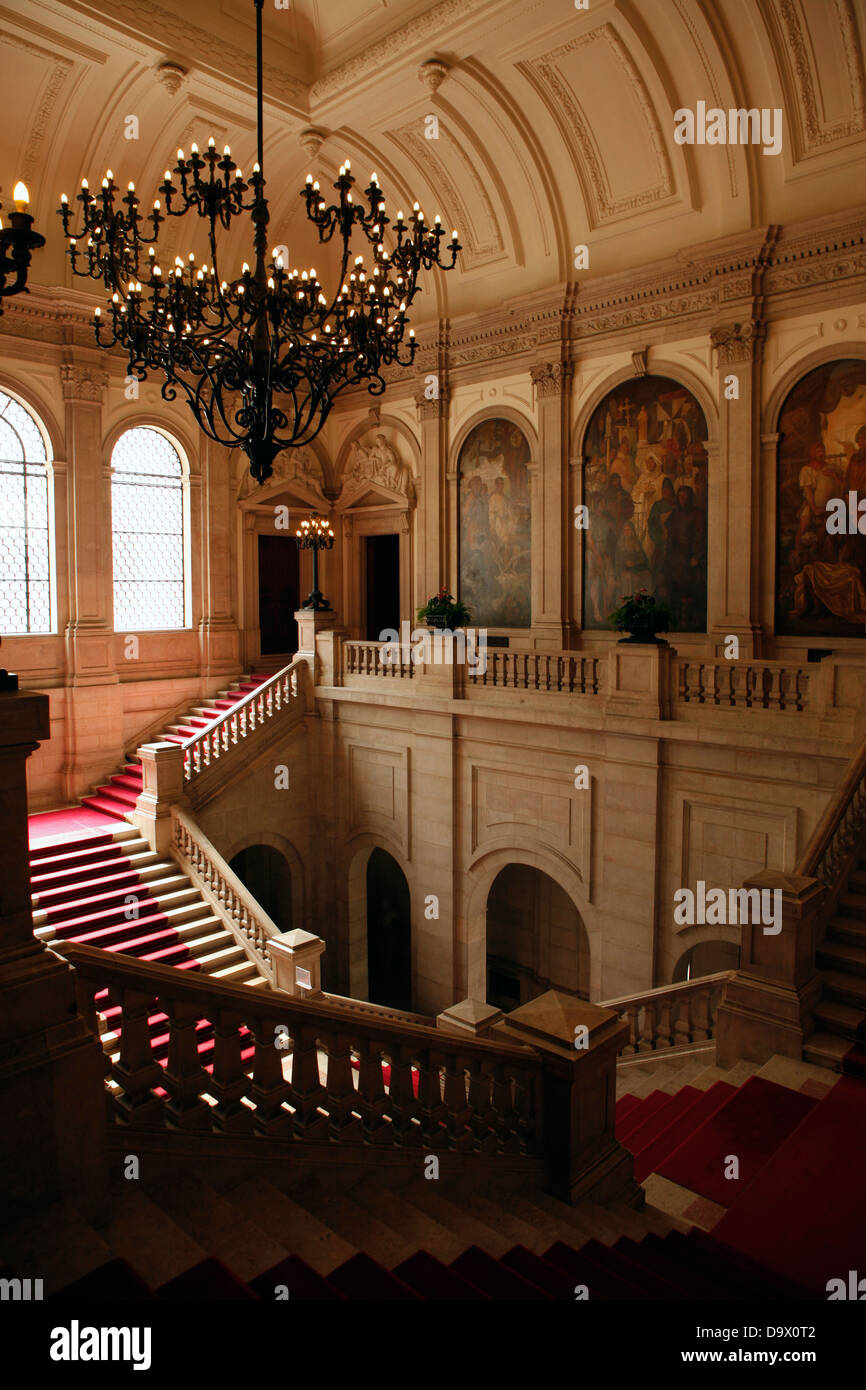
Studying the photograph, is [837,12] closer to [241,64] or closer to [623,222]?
[623,222]

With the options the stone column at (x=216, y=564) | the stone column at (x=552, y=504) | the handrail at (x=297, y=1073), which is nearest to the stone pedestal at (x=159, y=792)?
the stone column at (x=216, y=564)

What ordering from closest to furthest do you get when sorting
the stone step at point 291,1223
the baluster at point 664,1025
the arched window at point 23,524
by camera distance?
the stone step at point 291,1223
the baluster at point 664,1025
the arched window at point 23,524

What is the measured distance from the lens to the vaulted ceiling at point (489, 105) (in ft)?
38.0

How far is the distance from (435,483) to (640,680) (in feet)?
23.6

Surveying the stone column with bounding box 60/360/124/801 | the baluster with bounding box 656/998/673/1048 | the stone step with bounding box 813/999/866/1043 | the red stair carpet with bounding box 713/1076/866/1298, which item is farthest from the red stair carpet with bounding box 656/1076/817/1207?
the stone column with bounding box 60/360/124/801

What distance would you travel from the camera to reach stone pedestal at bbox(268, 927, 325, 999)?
36.5ft

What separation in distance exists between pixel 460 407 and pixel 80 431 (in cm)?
663

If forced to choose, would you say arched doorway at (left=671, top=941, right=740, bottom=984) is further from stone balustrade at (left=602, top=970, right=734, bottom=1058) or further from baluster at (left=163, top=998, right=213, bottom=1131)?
baluster at (left=163, top=998, right=213, bottom=1131)

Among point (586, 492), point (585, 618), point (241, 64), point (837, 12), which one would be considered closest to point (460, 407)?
point (586, 492)

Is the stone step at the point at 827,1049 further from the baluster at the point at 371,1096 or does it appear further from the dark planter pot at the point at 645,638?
the dark planter pot at the point at 645,638

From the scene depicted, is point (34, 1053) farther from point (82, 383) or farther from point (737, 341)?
Result: point (82, 383)

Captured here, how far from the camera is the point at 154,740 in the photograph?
1650cm

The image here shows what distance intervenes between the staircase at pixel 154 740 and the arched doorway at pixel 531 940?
19.6 feet

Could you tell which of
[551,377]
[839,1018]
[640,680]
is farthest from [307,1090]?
[551,377]
